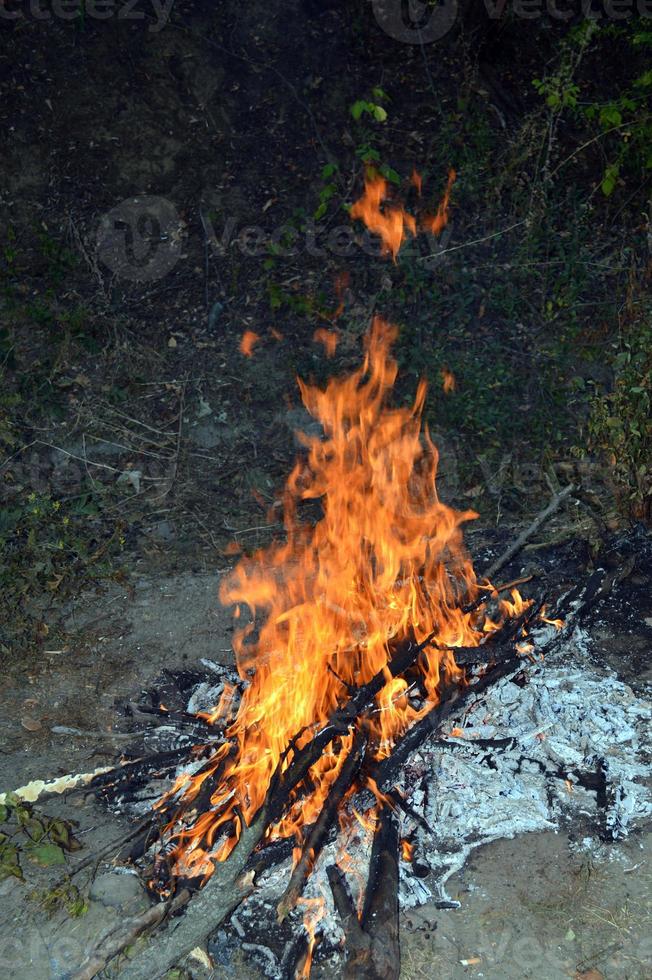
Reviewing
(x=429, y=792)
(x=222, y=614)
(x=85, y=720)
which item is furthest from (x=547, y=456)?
(x=85, y=720)

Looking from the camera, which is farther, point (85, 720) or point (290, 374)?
point (290, 374)

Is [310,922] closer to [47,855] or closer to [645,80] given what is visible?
[47,855]

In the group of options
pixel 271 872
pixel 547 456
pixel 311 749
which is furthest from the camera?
pixel 547 456

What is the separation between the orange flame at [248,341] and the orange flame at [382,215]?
1.34 metres

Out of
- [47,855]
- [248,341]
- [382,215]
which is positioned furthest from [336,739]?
[382,215]

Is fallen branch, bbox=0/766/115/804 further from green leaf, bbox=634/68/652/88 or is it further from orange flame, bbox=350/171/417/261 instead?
green leaf, bbox=634/68/652/88

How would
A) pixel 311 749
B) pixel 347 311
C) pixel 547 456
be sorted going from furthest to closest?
pixel 347 311
pixel 547 456
pixel 311 749

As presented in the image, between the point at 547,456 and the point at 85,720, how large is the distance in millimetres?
3952

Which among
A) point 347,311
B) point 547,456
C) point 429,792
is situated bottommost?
point 429,792

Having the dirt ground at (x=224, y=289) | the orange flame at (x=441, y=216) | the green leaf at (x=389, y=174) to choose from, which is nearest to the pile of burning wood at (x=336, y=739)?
the dirt ground at (x=224, y=289)

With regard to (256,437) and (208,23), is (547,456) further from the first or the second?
(208,23)

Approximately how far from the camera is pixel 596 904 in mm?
3457

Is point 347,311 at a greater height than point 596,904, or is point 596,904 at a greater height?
point 347,311

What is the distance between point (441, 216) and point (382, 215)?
1.69 feet
